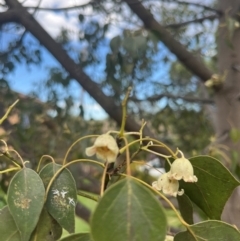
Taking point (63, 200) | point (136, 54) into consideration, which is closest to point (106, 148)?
point (63, 200)

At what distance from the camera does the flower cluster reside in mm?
339

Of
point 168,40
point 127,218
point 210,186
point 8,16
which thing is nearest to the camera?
point 127,218

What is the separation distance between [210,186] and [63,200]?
14 cm

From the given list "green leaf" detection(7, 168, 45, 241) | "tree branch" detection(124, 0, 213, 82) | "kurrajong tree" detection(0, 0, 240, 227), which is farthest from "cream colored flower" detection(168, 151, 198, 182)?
"tree branch" detection(124, 0, 213, 82)

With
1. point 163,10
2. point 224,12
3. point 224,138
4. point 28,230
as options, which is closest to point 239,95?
point 224,138

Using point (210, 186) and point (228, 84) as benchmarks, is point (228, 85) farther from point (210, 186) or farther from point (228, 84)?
point (210, 186)

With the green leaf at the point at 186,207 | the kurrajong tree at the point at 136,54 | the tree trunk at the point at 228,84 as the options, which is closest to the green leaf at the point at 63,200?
the green leaf at the point at 186,207

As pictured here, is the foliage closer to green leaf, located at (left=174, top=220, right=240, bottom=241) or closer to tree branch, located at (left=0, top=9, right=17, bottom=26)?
green leaf, located at (left=174, top=220, right=240, bottom=241)

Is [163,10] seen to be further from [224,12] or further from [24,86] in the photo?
[24,86]

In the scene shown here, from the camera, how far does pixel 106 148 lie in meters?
0.33

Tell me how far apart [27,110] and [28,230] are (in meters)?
0.76

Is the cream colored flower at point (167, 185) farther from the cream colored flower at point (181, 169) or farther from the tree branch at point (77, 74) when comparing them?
the tree branch at point (77, 74)

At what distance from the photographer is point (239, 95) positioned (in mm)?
963

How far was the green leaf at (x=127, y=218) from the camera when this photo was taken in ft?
0.88
